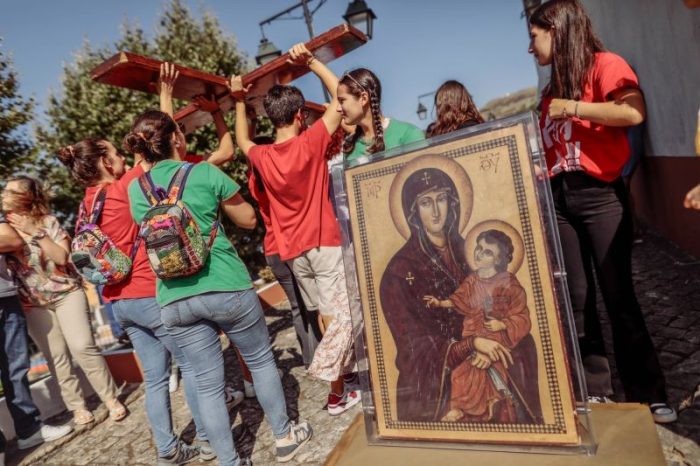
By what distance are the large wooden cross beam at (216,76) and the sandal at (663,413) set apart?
2.62m

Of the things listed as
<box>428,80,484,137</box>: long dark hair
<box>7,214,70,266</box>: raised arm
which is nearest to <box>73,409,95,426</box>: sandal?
<box>7,214,70,266</box>: raised arm

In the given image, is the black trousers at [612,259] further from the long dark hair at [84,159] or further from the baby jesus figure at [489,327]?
the long dark hair at [84,159]

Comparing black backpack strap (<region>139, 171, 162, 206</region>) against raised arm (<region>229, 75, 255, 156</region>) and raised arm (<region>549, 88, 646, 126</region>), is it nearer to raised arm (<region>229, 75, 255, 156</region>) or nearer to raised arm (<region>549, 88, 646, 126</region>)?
raised arm (<region>229, 75, 255, 156</region>)

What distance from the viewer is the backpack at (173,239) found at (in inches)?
90.9

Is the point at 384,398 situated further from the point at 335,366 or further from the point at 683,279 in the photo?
the point at 683,279

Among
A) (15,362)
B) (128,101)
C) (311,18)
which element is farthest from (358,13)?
(15,362)

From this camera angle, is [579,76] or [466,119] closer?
[579,76]

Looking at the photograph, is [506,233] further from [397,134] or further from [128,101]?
[128,101]

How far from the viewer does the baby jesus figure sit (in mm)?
1660

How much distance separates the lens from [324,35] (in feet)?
9.26

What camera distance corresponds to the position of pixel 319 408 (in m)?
3.55

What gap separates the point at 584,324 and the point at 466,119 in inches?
52.1

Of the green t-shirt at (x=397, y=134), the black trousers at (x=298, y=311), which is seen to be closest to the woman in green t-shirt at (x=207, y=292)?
the green t-shirt at (x=397, y=134)

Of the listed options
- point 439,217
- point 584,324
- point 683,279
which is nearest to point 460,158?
point 439,217
